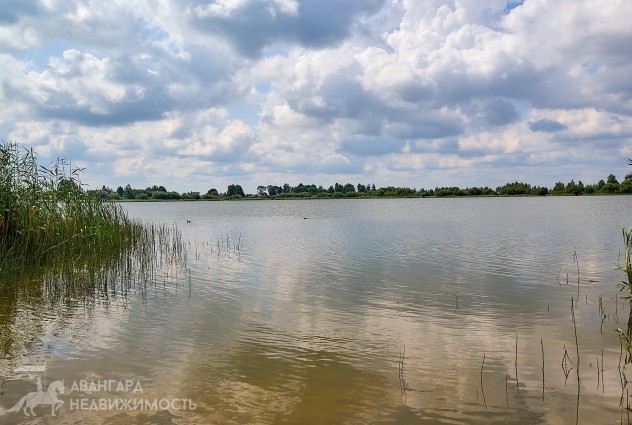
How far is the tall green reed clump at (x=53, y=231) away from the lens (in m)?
13.0

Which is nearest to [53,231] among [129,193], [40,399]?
[40,399]

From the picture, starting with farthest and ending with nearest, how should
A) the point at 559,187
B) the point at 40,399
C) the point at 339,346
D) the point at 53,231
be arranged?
the point at 559,187 < the point at 53,231 < the point at 339,346 < the point at 40,399

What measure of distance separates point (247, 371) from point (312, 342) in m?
1.73

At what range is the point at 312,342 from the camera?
8.11 meters

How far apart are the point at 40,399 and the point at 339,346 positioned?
4.66 meters

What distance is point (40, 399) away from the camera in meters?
5.70

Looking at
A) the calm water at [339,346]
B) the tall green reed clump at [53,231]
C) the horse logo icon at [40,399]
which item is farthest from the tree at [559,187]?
the horse logo icon at [40,399]

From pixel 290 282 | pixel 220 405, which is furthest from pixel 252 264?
pixel 220 405

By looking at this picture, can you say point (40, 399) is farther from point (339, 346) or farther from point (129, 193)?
point (129, 193)

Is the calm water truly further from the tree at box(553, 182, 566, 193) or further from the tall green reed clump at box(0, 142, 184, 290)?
the tree at box(553, 182, 566, 193)

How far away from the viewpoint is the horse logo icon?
545 cm

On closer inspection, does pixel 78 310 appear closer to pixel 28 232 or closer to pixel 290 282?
pixel 28 232

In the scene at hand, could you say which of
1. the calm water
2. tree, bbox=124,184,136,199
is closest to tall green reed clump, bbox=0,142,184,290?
the calm water

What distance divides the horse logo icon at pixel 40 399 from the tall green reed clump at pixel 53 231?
7.54 metres
